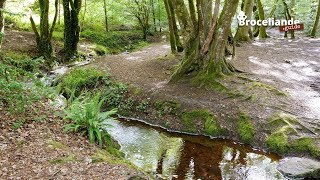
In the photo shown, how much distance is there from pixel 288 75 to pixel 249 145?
18.6 ft

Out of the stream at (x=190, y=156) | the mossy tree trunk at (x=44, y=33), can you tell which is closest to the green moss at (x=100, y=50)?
the mossy tree trunk at (x=44, y=33)

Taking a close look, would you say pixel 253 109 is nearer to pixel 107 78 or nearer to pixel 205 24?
pixel 205 24

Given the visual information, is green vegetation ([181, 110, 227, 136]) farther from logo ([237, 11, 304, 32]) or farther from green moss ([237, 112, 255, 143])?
logo ([237, 11, 304, 32])

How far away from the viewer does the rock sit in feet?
23.8

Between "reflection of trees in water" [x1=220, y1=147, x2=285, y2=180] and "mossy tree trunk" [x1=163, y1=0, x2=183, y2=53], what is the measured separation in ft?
27.9

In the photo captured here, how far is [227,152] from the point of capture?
8.59 metres

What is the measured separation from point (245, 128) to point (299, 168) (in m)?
2.22

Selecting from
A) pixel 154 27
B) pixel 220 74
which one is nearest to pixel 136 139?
pixel 220 74

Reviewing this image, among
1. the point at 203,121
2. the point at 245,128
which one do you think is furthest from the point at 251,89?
the point at 203,121

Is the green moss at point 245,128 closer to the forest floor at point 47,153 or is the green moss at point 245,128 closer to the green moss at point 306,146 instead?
the green moss at point 306,146

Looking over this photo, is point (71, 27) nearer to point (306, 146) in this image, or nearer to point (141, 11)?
point (141, 11)

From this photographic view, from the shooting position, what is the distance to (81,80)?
13.1 m

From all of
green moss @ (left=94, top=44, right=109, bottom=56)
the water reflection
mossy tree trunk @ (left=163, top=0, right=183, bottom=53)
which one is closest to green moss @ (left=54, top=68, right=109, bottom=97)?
the water reflection

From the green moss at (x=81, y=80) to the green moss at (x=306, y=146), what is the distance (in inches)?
294
